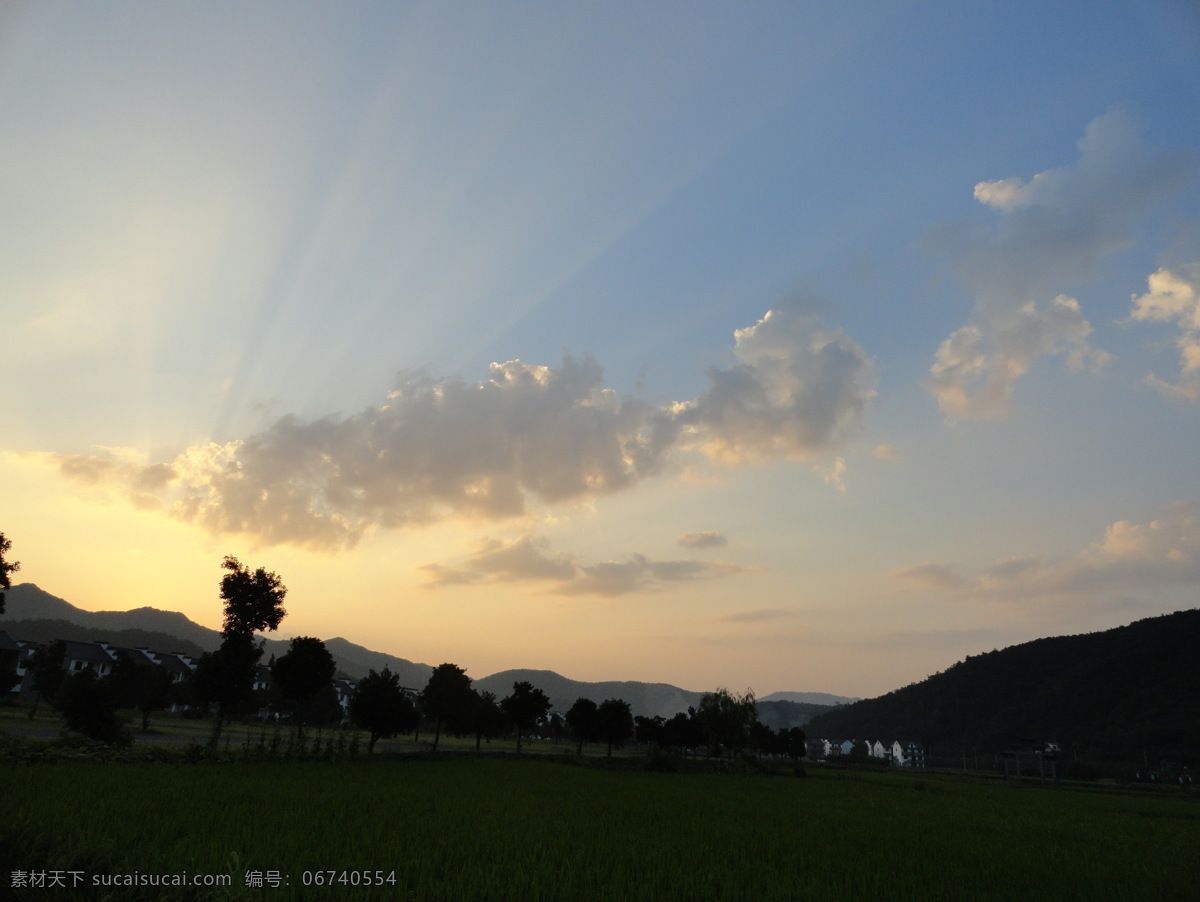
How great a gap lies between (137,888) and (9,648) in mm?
135209

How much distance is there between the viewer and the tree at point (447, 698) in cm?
6744

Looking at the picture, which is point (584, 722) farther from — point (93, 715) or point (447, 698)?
point (93, 715)

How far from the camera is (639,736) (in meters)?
104

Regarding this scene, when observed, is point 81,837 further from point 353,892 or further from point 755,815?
point 755,815

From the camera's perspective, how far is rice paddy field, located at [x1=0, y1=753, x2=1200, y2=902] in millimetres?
12344

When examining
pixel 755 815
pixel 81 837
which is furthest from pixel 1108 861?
pixel 81 837

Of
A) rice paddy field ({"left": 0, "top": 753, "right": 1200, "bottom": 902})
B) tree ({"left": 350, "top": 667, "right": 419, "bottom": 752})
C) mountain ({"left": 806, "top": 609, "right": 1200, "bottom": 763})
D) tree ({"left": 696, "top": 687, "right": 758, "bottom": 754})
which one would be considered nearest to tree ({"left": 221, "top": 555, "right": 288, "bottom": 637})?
tree ({"left": 350, "top": 667, "right": 419, "bottom": 752})

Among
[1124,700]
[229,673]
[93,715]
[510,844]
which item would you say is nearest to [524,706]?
[229,673]

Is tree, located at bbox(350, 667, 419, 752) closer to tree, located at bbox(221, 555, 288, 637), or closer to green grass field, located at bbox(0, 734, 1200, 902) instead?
tree, located at bbox(221, 555, 288, 637)

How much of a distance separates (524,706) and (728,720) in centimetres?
2505

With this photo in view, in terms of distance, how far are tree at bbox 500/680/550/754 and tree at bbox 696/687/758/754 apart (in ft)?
65.8

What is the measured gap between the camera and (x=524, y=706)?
79.9 m

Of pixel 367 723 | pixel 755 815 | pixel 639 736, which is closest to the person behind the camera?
pixel 755 815

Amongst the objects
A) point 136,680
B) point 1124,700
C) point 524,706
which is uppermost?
point 136,680
